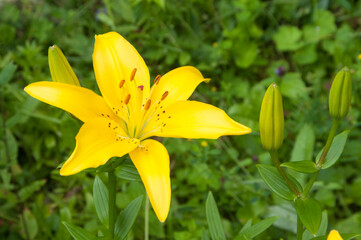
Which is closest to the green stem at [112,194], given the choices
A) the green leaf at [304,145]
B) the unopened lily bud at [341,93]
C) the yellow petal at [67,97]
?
the yellow petal at [67,97]

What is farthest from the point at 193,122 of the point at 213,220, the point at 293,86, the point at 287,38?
the point at 287,38

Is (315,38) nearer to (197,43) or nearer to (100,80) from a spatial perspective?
(197,43)

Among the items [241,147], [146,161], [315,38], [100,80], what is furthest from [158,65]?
[146,161]

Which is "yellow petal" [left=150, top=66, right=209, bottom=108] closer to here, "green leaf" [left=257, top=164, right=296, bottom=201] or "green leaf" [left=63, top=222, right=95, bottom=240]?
"green leaf" [left=257, top=164, right=296, bottom=201]

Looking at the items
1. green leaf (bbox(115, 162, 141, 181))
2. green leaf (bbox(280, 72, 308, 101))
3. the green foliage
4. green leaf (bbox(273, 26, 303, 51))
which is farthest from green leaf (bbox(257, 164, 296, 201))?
green leaf (bbox(273, 26, 303, 51))

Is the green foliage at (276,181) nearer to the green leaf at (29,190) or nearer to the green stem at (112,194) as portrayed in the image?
the green stem at (112,194)

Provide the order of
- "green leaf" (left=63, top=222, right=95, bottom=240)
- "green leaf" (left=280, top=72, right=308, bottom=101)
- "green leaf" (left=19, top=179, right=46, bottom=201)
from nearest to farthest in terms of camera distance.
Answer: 1. "green leaf" (left=63, top=222, right=95, bottom=240)
2. "green leaf" (left=19, top=179, right=46, bottom=201)
3. "green leaf" (left=280, top=72, right=308, bottom=101)
